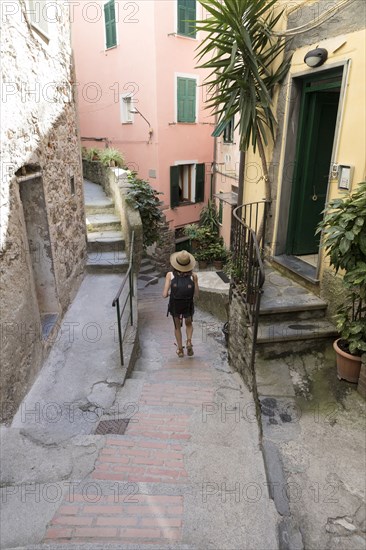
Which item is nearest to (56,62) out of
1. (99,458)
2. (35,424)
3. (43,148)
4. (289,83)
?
(43,148)

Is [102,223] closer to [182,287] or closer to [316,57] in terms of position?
[182,287]

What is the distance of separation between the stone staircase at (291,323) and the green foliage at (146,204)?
408cm

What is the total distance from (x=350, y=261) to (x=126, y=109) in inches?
500

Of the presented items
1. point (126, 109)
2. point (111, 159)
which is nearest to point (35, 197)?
point (111, 159)

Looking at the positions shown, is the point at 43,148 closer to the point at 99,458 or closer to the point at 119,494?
the point at 99,458

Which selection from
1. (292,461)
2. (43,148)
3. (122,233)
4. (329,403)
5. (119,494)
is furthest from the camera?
(122,233)

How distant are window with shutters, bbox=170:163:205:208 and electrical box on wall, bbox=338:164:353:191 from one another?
1023 cm

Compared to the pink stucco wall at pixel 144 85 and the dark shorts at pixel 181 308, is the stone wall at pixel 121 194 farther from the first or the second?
the pink stucco wall at pixel 144 85

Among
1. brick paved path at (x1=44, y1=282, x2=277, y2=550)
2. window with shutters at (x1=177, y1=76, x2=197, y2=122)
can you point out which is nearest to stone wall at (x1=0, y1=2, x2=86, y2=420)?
brick paved path at (x1=44, y1=282, x2=277, y2=550)

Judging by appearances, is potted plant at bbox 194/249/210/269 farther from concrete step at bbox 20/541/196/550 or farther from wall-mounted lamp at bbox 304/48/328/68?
concrete step at bbox 20/541/196/550

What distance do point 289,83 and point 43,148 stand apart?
3073 millimetres

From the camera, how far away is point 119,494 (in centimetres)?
241

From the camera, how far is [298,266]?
4766 millimetres

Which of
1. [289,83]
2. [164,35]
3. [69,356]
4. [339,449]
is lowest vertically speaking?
[69,356]
